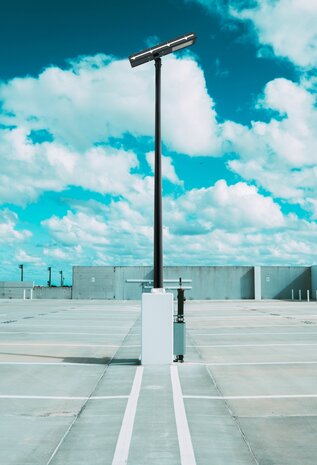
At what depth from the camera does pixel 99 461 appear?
16.4 ft

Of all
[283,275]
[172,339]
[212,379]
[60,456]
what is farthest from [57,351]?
[283,275]

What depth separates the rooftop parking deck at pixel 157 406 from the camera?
5.26m

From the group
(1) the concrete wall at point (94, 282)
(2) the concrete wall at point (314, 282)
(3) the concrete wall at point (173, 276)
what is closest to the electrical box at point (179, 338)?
(3) the concrete wall at point (173, 276)

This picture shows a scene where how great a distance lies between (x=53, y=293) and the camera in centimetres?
5975

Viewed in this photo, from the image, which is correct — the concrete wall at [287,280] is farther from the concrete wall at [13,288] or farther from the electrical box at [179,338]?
the electrical box at [179,338]

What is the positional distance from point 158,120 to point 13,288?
5384 centimetres

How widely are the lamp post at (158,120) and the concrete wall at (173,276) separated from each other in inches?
1719

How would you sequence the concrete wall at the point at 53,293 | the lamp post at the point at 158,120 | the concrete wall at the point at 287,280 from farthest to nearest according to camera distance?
1. the concrete wall at the point at 53,293
2. the concrete wall at the point at 287,280
3. the lamp post at the point at 158,120

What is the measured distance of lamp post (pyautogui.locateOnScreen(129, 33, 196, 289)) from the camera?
1092 centimetres

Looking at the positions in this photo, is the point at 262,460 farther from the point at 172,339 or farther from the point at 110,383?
the point at 172,339

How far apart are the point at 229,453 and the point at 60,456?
1.66 m

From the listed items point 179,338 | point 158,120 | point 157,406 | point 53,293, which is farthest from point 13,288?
point 157,406

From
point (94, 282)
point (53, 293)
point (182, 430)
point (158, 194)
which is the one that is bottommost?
point (182, 430)

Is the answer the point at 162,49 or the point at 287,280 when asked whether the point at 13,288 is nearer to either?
the point at 287,280
